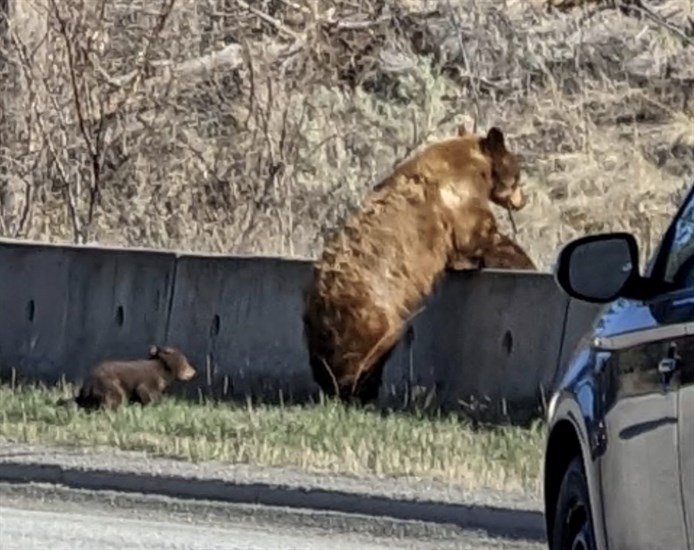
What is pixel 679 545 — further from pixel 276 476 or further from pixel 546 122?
pixel 546 122

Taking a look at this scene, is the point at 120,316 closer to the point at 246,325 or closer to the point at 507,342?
the point at 246,325

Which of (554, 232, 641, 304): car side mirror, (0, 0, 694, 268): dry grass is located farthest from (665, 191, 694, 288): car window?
(0, 0, 694, 268): dry grass

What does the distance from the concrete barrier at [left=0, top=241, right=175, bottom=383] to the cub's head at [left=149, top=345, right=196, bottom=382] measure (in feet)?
2.54

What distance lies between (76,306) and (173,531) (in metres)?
5.06

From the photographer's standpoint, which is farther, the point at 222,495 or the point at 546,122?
the point at 546,122

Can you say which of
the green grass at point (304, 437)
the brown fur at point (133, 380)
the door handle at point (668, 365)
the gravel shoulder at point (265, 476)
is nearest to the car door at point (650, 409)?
the door handle at point (668, 365)

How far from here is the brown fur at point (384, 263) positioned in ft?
44.6

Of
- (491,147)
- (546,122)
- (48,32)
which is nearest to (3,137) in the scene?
(48,32)

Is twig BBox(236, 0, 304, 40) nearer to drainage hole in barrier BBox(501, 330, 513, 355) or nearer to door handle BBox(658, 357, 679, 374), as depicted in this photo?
drainage hole in barrier BBox(501, 330, 513, 355)

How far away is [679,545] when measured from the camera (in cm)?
465

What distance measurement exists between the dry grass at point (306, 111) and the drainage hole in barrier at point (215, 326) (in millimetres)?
5812

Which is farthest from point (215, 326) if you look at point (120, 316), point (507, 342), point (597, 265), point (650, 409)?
point (650, 409)

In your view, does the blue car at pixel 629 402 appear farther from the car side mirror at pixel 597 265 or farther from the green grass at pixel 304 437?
the green grass at pixel 304 437

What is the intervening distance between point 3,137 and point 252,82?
104 inches
